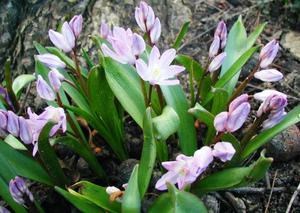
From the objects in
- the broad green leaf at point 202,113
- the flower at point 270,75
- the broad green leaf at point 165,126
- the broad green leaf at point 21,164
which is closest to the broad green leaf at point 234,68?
the flower at point 270,75

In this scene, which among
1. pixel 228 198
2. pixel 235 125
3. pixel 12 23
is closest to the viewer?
pixel 235 125

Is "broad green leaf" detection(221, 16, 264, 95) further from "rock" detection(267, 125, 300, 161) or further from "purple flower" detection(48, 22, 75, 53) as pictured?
"purple flower" detection(48, 22, 75, 53)

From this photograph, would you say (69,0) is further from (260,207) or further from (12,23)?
(260,207)

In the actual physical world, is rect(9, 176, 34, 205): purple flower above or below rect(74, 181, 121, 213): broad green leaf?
above

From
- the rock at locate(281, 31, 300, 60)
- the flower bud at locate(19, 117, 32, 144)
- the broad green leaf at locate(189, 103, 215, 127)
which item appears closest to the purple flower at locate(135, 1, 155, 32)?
the broad green leaf at locate(189, 103, 215, 127)

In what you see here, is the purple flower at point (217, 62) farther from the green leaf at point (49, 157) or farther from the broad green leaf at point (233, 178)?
the green leaf at point (49, 157)

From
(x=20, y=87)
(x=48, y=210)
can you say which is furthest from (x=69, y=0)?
(x=48, y=210)
